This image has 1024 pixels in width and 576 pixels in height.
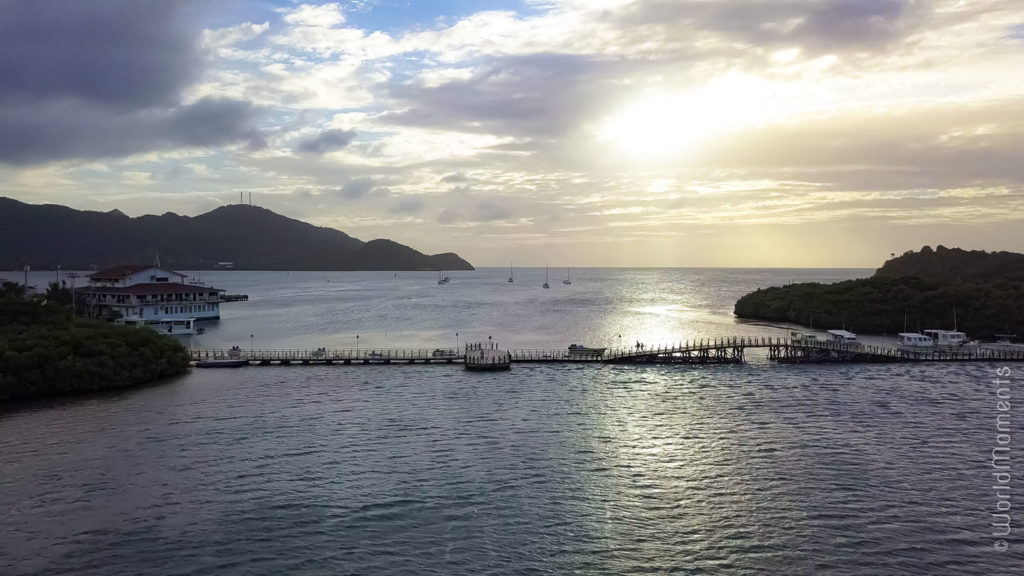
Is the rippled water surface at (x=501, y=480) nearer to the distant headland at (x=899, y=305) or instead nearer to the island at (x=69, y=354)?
the island at (x=69, y=354)

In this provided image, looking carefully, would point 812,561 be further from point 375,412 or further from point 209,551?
point 375,412

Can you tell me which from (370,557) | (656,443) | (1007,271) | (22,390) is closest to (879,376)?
(656,443)

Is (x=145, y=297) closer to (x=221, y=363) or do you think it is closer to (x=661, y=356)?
(x=221, y=363)

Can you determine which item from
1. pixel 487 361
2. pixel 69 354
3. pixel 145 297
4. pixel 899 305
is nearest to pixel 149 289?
pixel 145 297

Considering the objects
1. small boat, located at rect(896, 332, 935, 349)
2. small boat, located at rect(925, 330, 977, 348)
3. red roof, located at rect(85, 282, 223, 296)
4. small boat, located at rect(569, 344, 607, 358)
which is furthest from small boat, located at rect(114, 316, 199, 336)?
small boat, located at rect(925, 330, 977, 348)

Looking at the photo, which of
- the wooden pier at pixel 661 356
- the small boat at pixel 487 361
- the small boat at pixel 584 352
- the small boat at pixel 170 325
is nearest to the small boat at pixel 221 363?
the wooden pier at pixel 661 356
